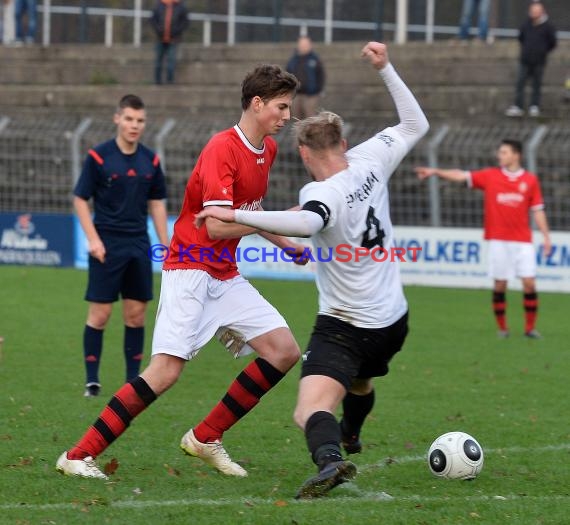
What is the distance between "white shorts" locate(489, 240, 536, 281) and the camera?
13102mm

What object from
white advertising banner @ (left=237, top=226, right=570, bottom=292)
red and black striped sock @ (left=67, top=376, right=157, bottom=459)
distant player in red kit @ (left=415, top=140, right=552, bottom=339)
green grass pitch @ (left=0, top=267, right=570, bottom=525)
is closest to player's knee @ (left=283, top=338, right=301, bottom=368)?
green grass pitch @ (left=0, top=267, right=570, bottom=525)

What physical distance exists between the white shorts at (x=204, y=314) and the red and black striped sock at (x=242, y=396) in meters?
0.13

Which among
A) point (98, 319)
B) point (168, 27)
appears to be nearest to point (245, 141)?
point (98, 319)

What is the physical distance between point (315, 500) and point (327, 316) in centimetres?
97

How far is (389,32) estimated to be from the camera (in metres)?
27.3

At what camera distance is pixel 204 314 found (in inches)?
254

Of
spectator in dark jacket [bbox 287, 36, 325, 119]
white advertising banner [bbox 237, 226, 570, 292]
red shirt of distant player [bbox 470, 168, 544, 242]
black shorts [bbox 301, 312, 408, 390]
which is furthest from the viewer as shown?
spectator in dark jacket [bbox 287, 36, 325, 119]

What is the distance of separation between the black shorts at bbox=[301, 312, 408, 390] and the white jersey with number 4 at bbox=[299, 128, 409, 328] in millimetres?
43

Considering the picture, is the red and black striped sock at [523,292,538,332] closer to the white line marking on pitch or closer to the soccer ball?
the soccer ball

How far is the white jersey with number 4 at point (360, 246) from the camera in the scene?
5918 millimetres

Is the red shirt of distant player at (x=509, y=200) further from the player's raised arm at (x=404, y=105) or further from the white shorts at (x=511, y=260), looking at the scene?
the player's raised arm at (x=404, y=105)

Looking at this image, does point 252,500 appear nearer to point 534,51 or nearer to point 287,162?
point 287,162

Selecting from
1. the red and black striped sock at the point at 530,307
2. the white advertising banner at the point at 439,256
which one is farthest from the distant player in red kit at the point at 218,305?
the white advertising banner at the point at 439,256

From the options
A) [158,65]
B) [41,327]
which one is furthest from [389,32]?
[41,327]
